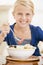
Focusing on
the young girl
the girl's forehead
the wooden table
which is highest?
the girl's forehead

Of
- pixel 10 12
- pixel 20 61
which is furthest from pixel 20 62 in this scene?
pixel 10 12

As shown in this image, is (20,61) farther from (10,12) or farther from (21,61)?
(10,12)

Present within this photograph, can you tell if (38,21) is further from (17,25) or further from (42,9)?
(17,25)

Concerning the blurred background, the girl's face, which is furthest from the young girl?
the blurred background

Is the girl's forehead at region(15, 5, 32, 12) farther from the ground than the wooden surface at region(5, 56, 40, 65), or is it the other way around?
the girl's forehead at region(15, 5, 32, 12)

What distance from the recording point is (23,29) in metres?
1.64

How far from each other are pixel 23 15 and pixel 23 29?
0.13m

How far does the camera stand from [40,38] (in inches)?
66.0

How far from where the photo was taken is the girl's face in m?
1.58

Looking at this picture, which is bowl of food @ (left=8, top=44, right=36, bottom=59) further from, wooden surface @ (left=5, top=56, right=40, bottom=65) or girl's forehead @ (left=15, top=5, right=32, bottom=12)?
girl's forehead @ (left=15, top=5, right=32, bottom=12)

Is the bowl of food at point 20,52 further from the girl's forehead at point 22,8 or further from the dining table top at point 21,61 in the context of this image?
the girl's forehead at point 22,8

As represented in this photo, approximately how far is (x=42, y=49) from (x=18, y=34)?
35 cm

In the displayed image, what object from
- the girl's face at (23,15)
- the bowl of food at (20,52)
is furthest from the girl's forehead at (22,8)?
the bowl of food at (20,52)

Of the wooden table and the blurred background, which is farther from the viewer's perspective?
the blurred background
